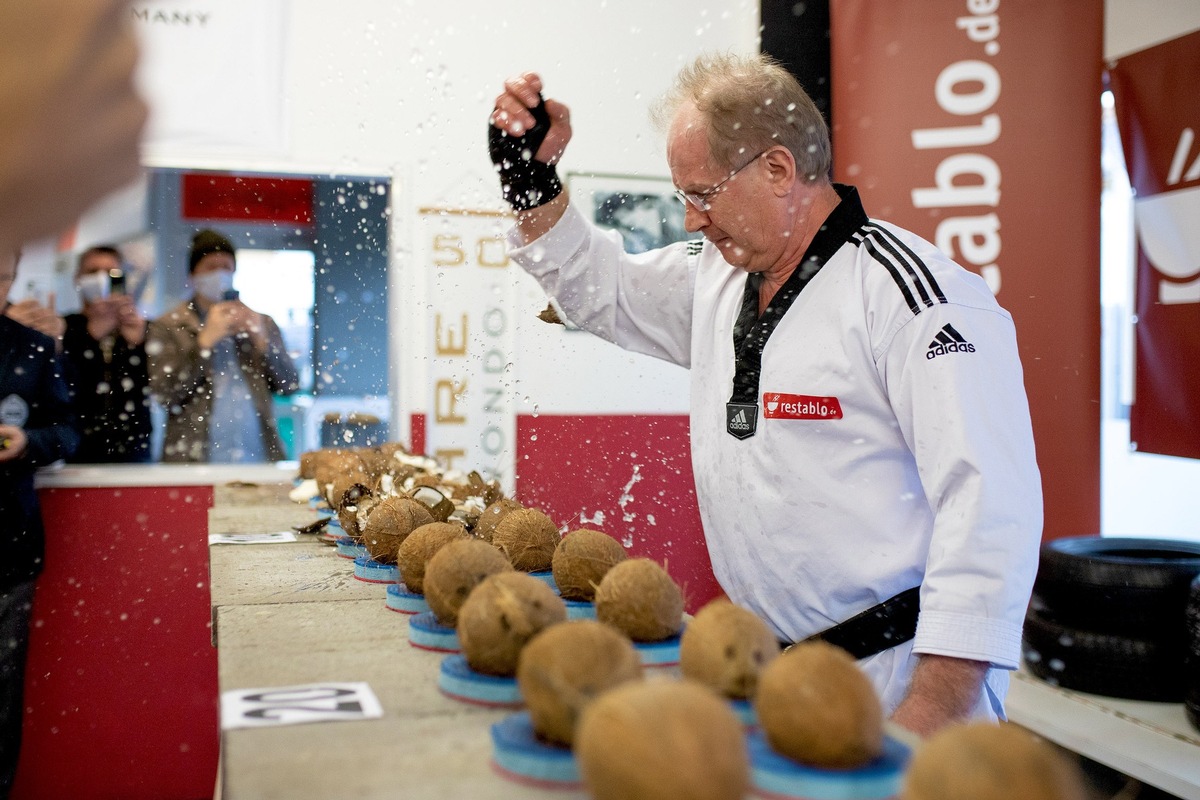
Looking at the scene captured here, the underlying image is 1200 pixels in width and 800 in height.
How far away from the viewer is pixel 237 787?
1.19 metres

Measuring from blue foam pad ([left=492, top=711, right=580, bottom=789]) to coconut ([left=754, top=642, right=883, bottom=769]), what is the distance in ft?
0.70

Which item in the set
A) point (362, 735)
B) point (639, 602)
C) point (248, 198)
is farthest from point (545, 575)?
point (248, 198)

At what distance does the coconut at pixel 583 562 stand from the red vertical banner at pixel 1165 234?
9.95 ft

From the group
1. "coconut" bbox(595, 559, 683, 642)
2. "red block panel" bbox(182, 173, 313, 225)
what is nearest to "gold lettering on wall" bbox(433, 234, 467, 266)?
"red block panel" bbox(182, 173, 313, 225)

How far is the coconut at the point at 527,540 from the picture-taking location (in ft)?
7.17

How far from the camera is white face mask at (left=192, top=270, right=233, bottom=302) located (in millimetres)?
5652

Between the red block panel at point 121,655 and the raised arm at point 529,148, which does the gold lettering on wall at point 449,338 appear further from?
the raised arm at point 529,148

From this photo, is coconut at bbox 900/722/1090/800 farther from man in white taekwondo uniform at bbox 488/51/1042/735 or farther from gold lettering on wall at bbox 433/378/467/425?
gold lettering on wall at bbox 433/378/467/425

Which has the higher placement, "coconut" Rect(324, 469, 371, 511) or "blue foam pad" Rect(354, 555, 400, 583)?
"coconut" Rect(324, 469, 371, 511)

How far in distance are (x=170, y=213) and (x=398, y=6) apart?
1.62 metres

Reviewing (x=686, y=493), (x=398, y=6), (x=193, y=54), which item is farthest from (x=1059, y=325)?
(x=193, y=54)

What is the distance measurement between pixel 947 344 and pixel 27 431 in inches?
160

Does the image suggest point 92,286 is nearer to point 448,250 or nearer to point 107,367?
point 107,367

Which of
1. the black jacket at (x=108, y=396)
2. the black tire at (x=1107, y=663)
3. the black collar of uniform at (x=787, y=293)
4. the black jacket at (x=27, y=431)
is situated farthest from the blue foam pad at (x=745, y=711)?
the black jacket at (x=108, y=396)
